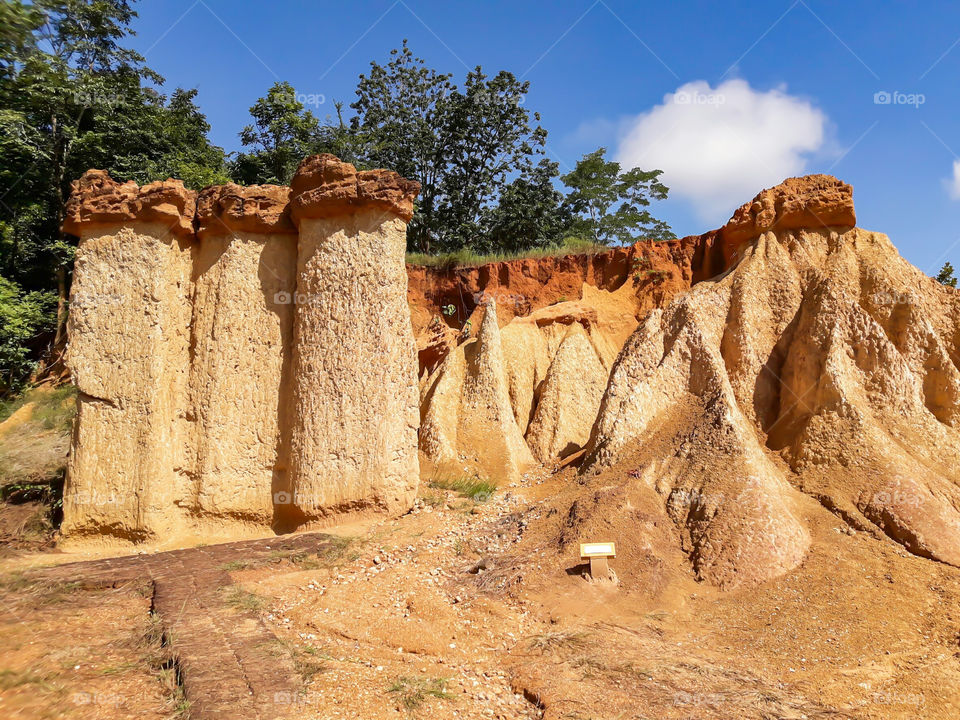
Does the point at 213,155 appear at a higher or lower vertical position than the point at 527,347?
higher

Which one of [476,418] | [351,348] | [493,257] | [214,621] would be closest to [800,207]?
[476,418]

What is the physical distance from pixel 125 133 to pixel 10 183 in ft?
11.7

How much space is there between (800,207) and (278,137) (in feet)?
66.5

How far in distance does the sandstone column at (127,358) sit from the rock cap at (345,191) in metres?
1.70

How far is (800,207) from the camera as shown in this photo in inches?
389

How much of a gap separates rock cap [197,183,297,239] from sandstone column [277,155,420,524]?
0.36m

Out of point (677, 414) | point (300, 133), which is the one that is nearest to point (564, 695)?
point (677, 414)

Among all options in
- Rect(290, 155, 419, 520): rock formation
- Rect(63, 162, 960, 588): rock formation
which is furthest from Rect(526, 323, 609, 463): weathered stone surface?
Rect(290, 155, 419, 520): rock formation

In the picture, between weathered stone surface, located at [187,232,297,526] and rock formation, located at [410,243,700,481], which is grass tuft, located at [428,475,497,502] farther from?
weathered stone surface, located at [187,232,297,526]

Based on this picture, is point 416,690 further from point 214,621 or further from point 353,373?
point 353,373

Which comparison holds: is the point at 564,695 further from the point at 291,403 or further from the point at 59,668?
the point at 291,403

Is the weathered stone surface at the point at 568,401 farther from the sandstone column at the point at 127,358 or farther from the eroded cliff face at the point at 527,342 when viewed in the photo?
the sandstone column at the point at 127,358

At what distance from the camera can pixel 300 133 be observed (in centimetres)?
2388

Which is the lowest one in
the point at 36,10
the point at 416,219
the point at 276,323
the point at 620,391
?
Result: the point at 620,391
